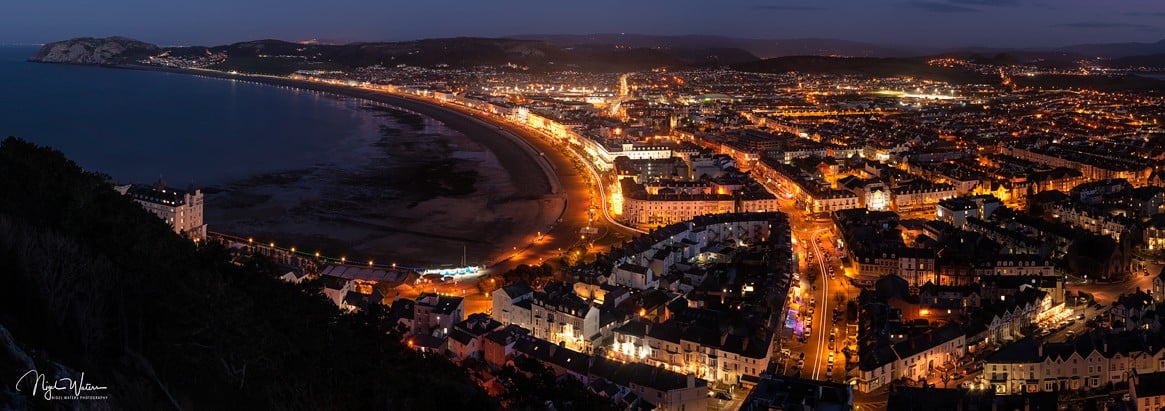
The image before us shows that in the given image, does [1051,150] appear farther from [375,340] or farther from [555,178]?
[375,340]

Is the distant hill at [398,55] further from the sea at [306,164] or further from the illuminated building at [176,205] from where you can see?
the illuminated building at [176,205]

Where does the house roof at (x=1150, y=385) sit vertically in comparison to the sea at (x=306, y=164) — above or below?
below

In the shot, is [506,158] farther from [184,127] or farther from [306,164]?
[184,127]

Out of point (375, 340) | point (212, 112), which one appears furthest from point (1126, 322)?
point (212, 112)

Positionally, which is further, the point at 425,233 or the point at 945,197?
the point at 945,197

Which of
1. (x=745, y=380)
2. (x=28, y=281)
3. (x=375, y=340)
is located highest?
(x=28, y=281)

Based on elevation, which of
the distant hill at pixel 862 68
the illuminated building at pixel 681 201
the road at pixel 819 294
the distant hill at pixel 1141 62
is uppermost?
the distant hill at pixel 1141 62
